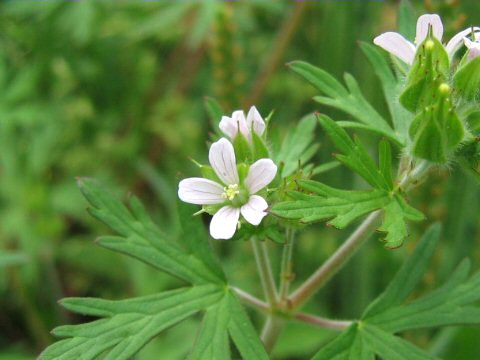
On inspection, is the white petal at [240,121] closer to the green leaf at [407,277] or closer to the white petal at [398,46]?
the white petal at [398,46]

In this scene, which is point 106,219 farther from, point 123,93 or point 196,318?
point 123,93

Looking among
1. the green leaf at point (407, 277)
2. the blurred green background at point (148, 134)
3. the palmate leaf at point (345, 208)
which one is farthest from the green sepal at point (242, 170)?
the blurred green background at point (148, 134)

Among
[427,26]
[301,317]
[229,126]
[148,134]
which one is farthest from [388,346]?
[148,134]

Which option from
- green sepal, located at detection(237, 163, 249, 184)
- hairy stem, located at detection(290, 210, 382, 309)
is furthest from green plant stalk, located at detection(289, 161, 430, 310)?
green sepal, located at detection(237, 163, 249, 184)

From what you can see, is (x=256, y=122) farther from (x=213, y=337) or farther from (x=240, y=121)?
(x=213, y=337)

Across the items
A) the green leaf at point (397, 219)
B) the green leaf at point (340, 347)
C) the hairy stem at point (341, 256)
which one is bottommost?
the green leaf at point (340, 347)

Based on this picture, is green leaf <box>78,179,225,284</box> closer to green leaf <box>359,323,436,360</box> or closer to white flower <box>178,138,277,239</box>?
white flower <box>178,138,277,239</box>
